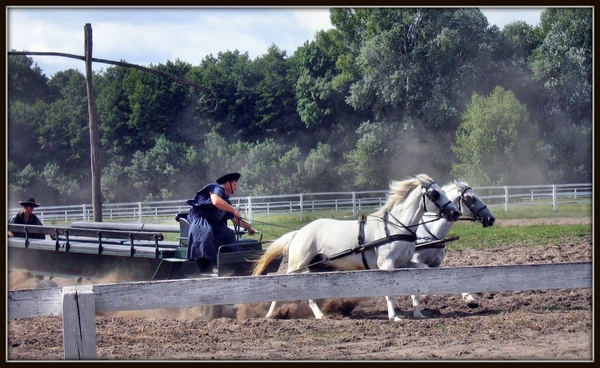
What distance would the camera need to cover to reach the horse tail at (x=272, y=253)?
9.13m

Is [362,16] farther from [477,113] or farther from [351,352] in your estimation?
[351,352]

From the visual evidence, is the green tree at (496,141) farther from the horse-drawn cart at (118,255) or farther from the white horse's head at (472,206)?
the horse-drawn cart at (118,255)

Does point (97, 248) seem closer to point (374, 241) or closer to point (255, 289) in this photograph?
point (374, 241)

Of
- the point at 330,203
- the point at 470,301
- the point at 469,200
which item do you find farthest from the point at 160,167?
the point at 470,301

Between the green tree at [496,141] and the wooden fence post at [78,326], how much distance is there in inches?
1144

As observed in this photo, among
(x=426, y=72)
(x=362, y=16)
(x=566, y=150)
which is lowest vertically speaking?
(x=566, y=150)

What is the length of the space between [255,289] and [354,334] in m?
2.15

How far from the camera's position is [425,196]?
30.0 feet

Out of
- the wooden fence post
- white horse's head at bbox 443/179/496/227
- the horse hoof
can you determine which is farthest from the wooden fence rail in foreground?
white horse's head at bbox 443/179/496/227

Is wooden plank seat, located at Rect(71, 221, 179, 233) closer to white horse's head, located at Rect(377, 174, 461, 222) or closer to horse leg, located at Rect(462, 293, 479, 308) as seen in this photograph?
white horse's head, located at Rect(377, 174, 461, 222)

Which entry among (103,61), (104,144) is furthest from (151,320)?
(104,144)

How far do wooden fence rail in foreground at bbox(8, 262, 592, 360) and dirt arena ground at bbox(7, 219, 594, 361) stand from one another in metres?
0.66

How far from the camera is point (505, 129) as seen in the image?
3266 cm

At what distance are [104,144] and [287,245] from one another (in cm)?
3370
